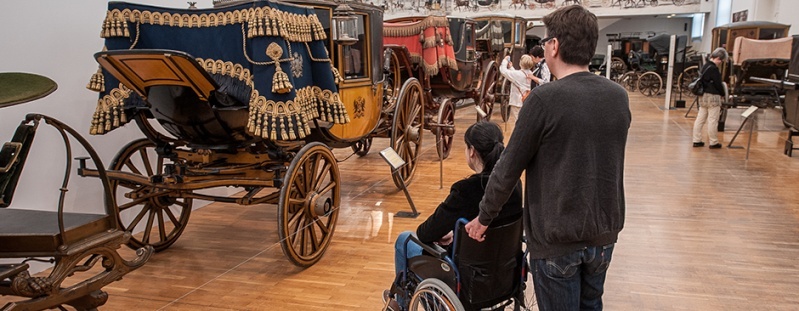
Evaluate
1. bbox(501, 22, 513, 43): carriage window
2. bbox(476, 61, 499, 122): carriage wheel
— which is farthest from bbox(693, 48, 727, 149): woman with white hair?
bbox(501, 22, 513, 43): carriage window

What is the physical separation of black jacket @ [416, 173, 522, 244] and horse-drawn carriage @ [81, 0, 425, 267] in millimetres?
1125

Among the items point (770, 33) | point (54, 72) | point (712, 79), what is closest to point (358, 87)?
point (54, 72)

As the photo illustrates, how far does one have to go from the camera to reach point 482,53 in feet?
30.8

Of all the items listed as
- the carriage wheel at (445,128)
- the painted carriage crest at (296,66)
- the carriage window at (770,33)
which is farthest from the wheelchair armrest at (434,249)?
the carriage window at (770,33)

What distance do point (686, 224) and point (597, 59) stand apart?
60.3ft

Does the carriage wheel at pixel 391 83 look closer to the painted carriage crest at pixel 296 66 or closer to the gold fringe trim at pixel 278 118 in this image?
A: the painted carriage crest at pixel 296 66

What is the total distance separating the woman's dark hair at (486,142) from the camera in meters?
2.25

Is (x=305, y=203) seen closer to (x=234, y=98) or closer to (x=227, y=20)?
(x=234, y=98)

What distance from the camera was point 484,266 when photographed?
2.15 metres

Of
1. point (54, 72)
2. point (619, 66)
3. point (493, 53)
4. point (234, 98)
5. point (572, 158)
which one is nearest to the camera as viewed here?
point (572, 158)

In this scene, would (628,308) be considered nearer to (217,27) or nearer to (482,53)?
(217,27)

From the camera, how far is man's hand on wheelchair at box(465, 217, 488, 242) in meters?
1.98

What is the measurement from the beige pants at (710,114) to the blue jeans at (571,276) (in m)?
6.50

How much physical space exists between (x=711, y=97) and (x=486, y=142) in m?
6.37
